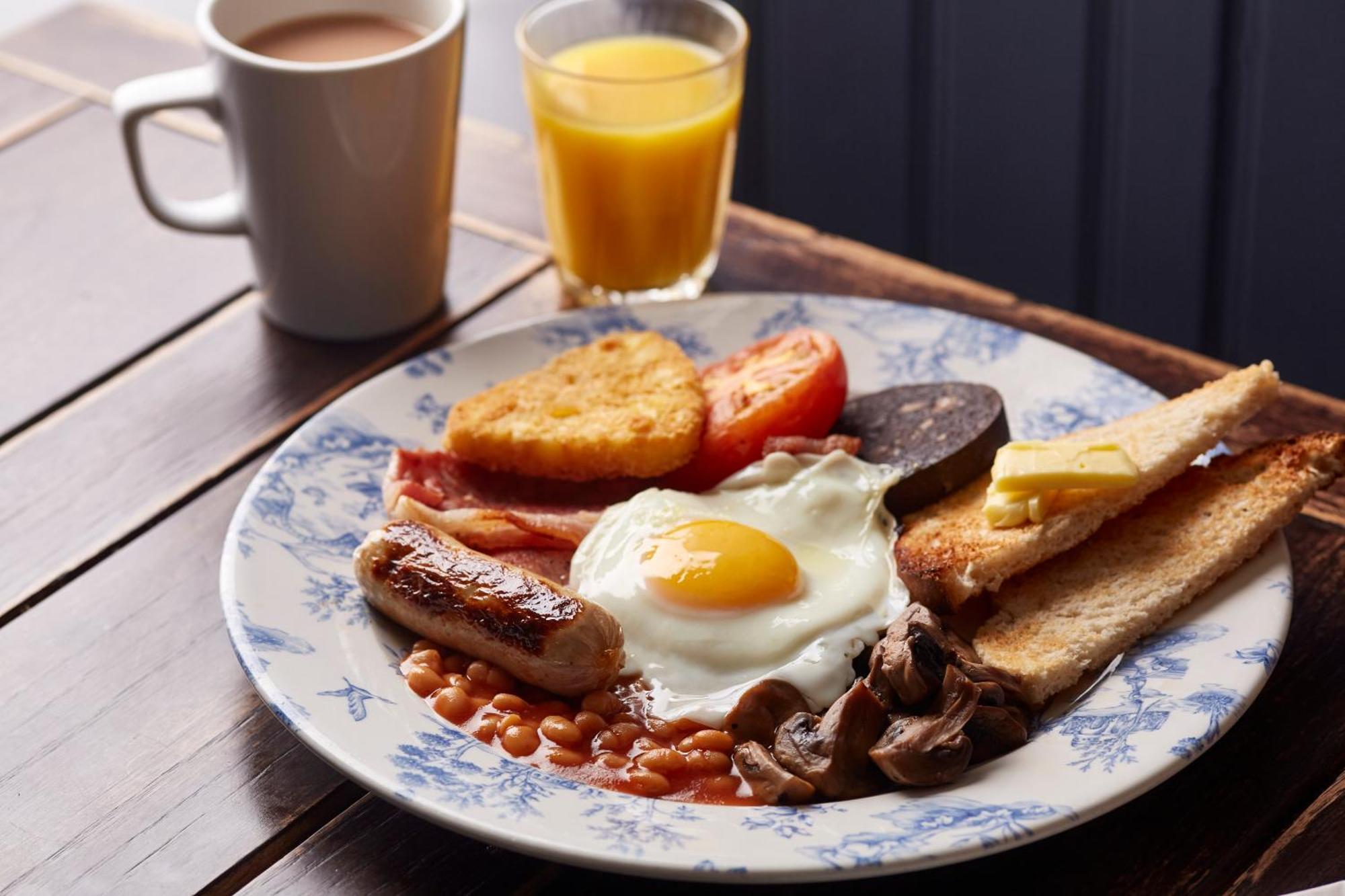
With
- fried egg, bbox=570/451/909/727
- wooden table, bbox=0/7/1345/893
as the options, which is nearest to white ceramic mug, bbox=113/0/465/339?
wooden table, bbox=0/7/1345/893

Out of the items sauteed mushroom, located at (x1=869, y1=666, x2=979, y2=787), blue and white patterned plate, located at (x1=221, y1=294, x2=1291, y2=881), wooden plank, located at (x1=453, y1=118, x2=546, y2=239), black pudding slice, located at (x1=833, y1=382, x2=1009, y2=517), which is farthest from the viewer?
wooden plank, located at (x1=453, y1=118, x2=546, y2=239)

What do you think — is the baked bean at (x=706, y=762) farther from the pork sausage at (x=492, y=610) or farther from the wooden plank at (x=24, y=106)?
the wooden plank at (x=24, y=106)

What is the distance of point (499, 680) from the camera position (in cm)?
194

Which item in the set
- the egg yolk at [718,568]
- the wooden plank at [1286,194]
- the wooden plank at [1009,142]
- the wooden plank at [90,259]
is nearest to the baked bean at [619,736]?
the egg yolk at [718,568]

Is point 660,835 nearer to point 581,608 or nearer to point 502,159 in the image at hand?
point 581,608

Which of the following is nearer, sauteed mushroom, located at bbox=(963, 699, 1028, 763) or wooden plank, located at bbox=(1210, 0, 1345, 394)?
sauteed mushroom, located at bbox=(963, 699, 1028, 763)

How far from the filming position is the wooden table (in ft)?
5.80

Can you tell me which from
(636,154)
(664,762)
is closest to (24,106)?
(636,154)

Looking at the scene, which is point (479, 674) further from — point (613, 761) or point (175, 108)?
point (175, 108)

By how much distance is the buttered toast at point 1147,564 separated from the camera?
1918 mm

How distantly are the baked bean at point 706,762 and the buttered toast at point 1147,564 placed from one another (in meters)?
0.39

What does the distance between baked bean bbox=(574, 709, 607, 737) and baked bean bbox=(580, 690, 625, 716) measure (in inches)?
0.8

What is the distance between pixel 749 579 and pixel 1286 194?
2508 mm

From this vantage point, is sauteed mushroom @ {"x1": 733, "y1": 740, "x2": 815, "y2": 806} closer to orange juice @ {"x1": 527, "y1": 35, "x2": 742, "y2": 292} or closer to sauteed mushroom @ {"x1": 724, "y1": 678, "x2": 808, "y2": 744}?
sauteed mushroom @ {"x1": 724, "y1": 678, "x2": 808, "y2": 744}
